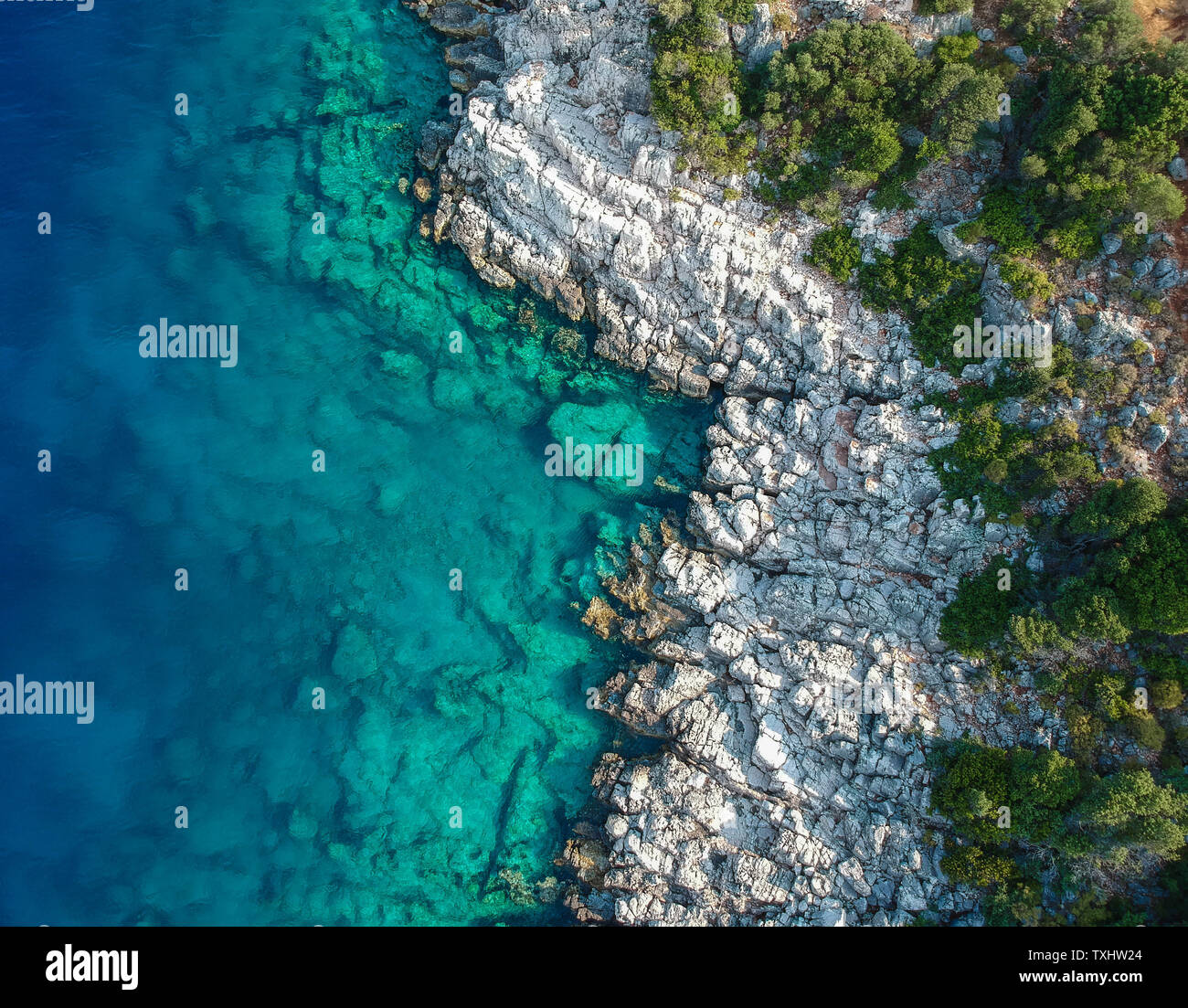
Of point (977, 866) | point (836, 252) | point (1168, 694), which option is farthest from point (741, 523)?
point (1168, 694)

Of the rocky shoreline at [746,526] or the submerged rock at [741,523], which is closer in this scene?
the rocky shoreline at [746,526]

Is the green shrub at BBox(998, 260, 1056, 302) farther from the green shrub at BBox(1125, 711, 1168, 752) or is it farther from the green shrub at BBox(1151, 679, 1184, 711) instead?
the green shrub at BBox(1125, 711, 1168, 752)

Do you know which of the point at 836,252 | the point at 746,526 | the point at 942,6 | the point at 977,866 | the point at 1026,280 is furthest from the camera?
the point at 836,252

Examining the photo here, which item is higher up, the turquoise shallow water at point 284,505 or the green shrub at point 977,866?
the turquoise shallow water at point 284,505

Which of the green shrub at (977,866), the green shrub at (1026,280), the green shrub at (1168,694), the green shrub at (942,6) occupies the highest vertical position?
the green shrub at (942,6)

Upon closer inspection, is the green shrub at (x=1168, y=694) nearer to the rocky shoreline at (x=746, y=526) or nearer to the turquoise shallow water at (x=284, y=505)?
the rocky shoreline at (x=746, y=526)

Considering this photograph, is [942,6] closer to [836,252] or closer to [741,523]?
[836,252]

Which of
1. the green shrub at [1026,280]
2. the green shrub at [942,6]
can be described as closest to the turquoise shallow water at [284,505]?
the green shrub at [1026,280]
